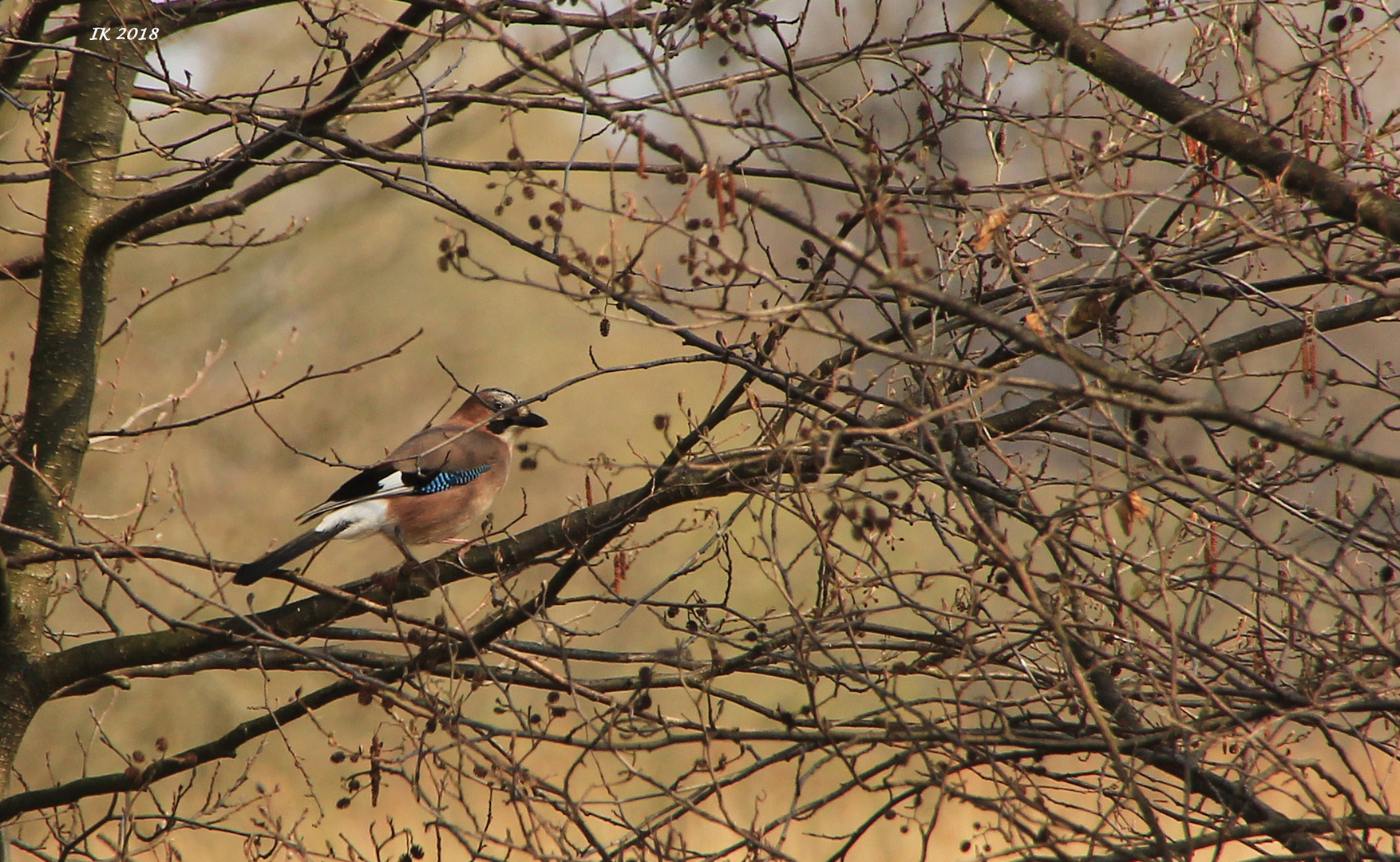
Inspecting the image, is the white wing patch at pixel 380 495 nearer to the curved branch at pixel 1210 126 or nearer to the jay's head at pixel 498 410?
the jay's head at pixel 498 410

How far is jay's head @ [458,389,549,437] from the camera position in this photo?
22.7 feet

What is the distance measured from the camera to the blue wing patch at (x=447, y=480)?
21.7 feet

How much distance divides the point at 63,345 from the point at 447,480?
2.06m

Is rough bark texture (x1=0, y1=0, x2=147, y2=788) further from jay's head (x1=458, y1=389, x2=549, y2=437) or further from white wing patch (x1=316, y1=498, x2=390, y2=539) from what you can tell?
jay's head (x1=458, y1=389, x2=549, y2=437)

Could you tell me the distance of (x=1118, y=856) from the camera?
290 centimetres

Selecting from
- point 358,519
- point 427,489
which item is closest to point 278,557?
point 358,519

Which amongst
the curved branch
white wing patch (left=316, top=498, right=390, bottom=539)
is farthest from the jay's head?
the curved branch

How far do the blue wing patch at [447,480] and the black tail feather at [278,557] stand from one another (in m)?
0.67

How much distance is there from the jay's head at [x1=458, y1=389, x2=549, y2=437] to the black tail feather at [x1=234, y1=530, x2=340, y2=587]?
1.29 meters

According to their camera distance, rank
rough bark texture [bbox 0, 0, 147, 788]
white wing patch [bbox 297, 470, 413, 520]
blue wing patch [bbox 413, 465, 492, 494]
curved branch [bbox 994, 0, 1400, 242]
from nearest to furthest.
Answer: curved branch [bbox 994, 0, 1400, 242], rough bark texture [bbox 0, 0, 147, 788], white wing patch [bbox 297, 470, 413, 520], blue wing patch [bbox 413, 465, 492, 494]

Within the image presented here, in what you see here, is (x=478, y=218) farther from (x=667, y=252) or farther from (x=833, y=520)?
(x=667, y=252)

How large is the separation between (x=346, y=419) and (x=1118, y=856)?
11925 millimetres

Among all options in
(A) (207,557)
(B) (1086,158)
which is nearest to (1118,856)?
(B) (1086,158)

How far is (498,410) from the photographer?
6840mm
